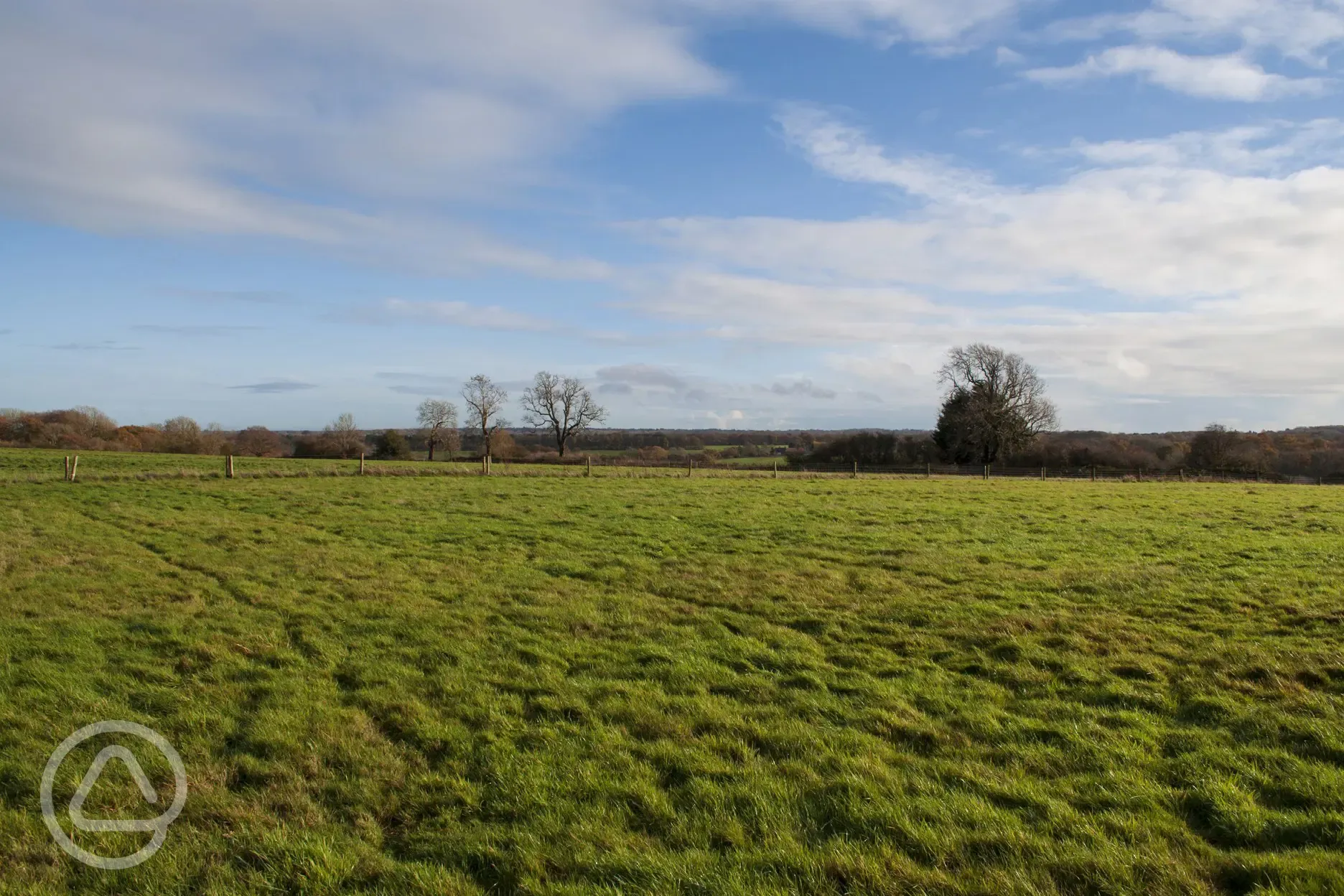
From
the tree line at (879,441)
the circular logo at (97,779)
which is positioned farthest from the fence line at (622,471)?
the circular logo at (97,779)

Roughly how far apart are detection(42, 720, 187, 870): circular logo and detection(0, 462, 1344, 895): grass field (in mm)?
103

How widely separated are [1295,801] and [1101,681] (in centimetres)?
252

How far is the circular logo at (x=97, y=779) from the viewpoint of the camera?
459 cm

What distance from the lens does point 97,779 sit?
5.43 meters

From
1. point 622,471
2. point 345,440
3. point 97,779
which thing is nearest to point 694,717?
point 97,779

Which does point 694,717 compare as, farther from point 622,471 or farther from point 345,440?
point 345,440

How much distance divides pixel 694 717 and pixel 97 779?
4.62 metres

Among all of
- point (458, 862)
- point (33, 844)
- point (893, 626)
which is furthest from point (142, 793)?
point (893, 626)

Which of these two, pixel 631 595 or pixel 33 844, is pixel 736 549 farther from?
pixel 33 844

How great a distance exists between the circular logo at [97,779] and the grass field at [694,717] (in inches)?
4.0

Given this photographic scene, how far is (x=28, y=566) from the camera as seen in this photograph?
1333 cm

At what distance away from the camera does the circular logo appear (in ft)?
15.1

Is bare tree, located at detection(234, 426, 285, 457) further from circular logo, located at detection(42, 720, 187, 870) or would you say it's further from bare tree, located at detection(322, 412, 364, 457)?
circular logo, located at detection(42, 720, 187, 870)

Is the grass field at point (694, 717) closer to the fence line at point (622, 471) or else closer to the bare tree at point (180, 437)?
the fence line at point (622, 471)
